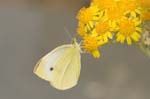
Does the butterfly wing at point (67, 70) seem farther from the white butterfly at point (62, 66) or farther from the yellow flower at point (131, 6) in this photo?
the yellow flower at point (131, 6)

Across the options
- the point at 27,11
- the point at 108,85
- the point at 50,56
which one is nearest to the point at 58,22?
the point at 27,11

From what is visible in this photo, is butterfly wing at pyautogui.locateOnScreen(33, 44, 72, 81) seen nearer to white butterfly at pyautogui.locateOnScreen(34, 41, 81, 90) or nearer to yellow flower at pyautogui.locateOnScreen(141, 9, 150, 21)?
white butterfly at pyautogui.locateOnScreen(34, 41, 81, 90)

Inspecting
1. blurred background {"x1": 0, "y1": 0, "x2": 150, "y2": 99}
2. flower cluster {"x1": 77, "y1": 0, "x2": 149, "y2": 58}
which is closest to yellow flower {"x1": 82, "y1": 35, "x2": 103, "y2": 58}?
flower cluster {"x1": 77, "y1": 0, "x2": 149, "y2": 58}

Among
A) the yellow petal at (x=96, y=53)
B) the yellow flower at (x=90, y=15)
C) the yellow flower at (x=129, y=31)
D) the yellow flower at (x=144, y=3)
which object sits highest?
the yellow flower at (x=90, y=15)

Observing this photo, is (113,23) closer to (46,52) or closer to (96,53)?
(96,53)

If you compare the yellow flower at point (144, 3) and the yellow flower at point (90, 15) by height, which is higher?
the yellow flower at point (90, 15)

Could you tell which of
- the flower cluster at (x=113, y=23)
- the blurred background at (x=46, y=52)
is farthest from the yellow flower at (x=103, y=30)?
the blurred background at (x=46, y=52)

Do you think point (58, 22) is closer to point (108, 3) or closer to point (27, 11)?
point (27, 11)
